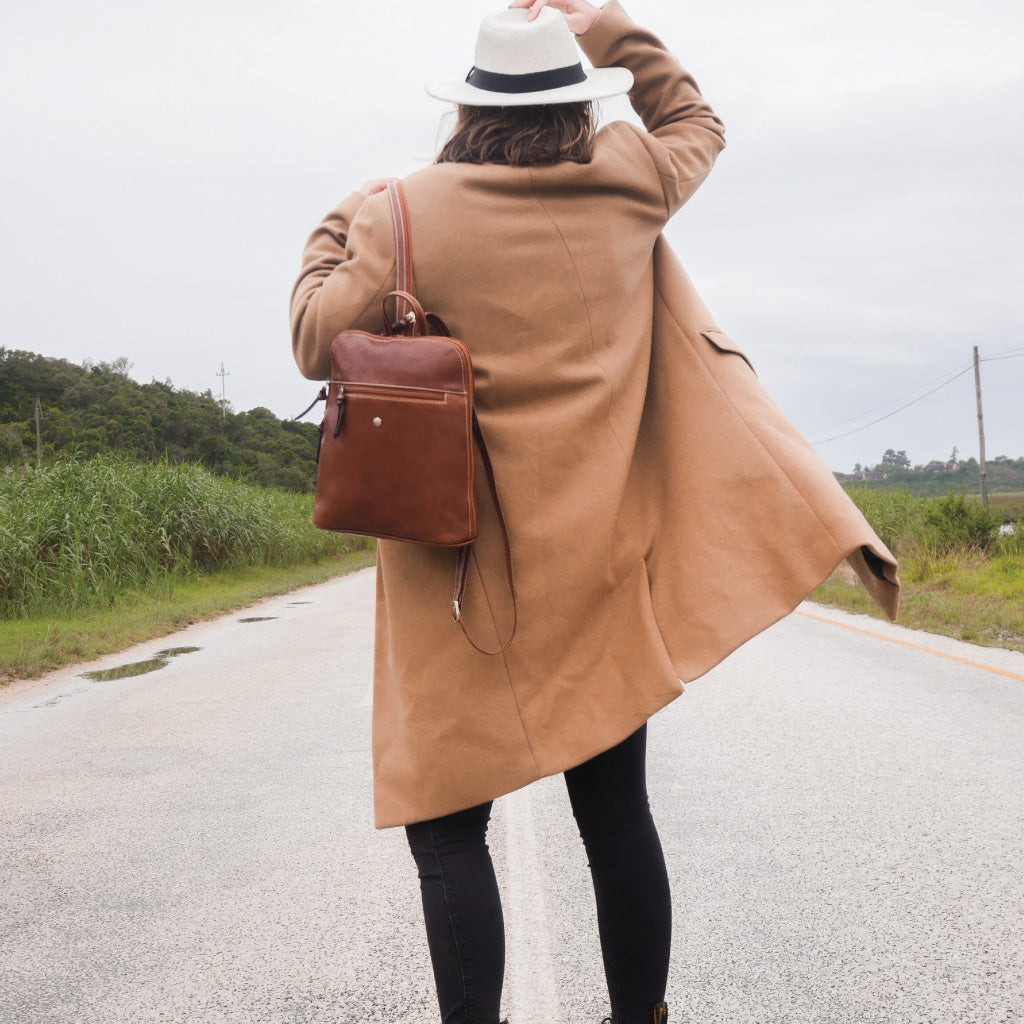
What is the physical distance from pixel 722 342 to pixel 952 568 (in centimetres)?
1386

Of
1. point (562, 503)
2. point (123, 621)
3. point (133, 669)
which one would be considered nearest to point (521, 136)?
point (562, 503)

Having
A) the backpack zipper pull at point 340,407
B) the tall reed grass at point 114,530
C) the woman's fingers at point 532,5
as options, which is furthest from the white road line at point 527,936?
the tall reed grass at point 114,530

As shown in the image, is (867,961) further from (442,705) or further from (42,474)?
(42,474)

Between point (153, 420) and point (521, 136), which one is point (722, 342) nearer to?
point (521, 136)

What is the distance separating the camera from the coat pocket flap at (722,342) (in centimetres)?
175

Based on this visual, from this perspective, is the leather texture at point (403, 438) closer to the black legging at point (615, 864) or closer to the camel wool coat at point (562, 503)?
the camel wool coat at point (562, 503)

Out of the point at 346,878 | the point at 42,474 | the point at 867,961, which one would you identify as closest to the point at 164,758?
the point at 346,878

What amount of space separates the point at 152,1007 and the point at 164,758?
2.64 metres

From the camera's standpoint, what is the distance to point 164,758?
4.79 metres

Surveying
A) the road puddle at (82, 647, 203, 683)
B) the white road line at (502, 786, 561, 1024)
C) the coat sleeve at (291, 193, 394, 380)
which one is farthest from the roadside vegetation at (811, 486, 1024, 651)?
the coat sleeve at (291, 193, 394, 380)

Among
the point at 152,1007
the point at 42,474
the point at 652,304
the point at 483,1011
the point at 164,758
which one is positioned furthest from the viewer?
the point at 42,474

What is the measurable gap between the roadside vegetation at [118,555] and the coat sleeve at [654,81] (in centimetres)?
768

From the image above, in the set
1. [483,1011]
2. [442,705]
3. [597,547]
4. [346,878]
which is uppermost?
[597,547]

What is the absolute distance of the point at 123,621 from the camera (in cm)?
1084
